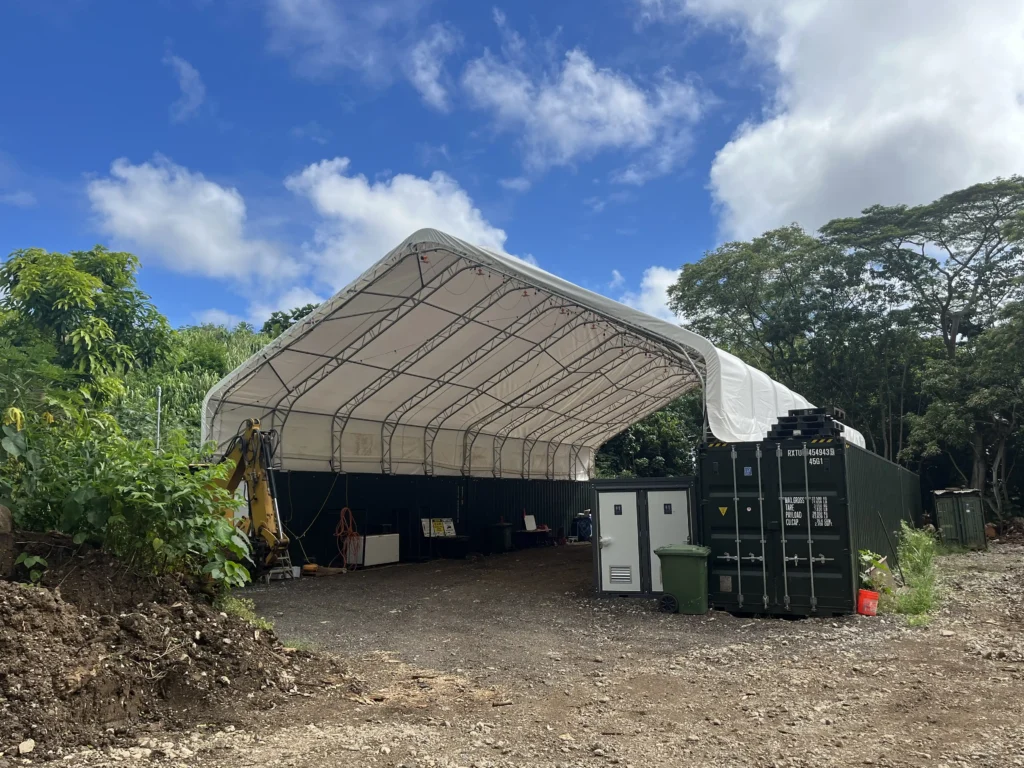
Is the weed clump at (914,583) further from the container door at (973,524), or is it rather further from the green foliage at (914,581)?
the container door at (973,524)

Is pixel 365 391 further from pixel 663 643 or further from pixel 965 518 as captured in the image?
pixel 965 518

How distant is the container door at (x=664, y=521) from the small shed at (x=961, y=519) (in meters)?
12.3

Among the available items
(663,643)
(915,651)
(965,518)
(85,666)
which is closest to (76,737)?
(85,666)

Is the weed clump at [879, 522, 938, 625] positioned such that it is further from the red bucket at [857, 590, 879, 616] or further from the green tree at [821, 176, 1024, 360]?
the green tree at [821, 176, 1024, 360]

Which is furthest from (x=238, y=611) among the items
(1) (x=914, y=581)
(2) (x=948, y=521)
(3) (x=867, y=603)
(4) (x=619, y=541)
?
(2) (x=948, y=521)

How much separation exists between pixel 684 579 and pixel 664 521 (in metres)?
1.33

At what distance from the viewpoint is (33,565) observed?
5.79 meters

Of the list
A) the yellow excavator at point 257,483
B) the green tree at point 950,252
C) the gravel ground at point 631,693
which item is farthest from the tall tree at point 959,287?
the yellow excavator at point 257,483

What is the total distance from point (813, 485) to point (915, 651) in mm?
2574

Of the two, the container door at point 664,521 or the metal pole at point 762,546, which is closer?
the metal pole at point 762,546

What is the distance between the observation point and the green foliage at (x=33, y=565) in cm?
567

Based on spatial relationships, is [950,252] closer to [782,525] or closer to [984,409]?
[984,409]

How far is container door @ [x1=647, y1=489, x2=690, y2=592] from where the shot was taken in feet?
38.1

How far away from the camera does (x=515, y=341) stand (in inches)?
673
